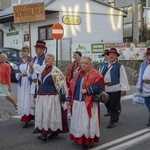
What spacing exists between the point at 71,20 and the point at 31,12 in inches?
583

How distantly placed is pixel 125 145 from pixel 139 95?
7.54ft

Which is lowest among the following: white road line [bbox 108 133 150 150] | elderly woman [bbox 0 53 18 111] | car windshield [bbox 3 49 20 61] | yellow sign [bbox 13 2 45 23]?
white road line [bbox 108 133 150 150]

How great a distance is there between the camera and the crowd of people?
641 cm

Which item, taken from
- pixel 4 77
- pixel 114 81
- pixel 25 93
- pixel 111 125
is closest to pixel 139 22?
pixel 4 77

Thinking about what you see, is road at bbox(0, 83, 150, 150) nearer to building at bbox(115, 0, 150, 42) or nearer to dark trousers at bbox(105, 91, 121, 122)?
dark trousers at bbox(105, 91, 121, 122)

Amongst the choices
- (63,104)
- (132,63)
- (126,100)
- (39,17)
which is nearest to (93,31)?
(132,63)

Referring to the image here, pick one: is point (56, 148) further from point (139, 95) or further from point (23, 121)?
point (139, 95)

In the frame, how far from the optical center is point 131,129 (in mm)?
8156

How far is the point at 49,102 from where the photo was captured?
686 centimetres

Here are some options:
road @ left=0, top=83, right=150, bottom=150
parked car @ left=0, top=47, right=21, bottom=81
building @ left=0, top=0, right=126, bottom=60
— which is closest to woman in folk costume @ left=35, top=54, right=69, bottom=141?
road @ left=0, top=83, right=150, bottom=150

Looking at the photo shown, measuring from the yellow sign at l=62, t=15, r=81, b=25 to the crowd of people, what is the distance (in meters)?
14.6

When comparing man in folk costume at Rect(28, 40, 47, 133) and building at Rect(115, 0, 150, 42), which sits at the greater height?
building at Rect(115, 0, 150, 42)

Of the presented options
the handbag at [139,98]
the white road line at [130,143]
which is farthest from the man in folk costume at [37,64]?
the handbag at [139,98]

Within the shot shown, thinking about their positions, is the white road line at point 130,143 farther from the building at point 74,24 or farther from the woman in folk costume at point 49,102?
the building at point 74,24
